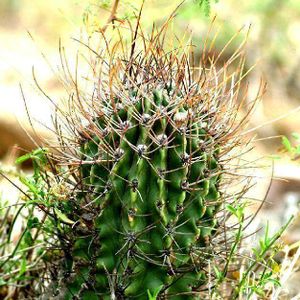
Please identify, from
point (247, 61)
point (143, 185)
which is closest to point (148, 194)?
point (143, 185)

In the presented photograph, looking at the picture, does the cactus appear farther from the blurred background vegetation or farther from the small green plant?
the blurred background vegetation

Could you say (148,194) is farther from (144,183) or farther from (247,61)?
(247,61)

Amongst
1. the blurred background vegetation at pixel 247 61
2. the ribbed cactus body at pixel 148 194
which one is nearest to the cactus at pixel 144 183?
the ribbed cactus body at pixel 148 194

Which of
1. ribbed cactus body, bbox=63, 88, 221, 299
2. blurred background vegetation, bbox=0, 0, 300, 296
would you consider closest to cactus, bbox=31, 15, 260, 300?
ribbed cactus body, bbox=63, 88, 221, 299

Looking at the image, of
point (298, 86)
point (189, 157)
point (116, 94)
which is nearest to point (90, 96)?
point (116, 94)

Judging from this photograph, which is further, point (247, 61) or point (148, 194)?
point (247, 61)

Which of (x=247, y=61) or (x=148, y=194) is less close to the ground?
(x=247, y=61)

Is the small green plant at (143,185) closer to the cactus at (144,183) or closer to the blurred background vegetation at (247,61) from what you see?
the cactus at (144,183)

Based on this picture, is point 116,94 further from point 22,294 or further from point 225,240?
point 22,294
